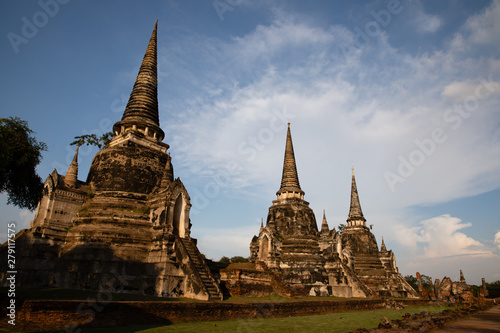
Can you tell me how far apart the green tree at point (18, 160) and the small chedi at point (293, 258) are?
35.6ft

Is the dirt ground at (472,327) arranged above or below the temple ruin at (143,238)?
below

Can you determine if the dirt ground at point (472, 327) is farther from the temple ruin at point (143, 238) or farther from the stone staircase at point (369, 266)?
the stone staircase at point (369, 266)

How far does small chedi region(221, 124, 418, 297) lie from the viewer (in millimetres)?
20344

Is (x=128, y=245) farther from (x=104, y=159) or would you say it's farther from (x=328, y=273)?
(x=328, y=273)

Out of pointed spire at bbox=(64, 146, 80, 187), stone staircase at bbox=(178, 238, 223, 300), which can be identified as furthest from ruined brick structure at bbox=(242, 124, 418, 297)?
pointed spire at bbox=(64, 146, 80, 187)

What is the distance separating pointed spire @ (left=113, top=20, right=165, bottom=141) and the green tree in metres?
10.3

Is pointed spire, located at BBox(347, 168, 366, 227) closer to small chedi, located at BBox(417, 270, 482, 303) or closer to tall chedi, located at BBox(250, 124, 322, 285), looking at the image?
small chedi, located at BBox(417, 270, 482, 303)

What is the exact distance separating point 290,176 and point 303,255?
27.6 ft

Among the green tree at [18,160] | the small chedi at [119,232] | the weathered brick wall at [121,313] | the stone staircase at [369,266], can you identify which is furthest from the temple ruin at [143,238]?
the stone staircase at [369,266]

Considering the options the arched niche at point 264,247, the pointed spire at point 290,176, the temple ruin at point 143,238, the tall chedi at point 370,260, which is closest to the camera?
the temple ruin at point 143,238

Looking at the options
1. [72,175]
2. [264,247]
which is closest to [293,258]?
[264,247]

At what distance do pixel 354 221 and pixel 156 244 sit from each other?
31.6 m

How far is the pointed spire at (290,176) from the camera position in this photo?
100 ft

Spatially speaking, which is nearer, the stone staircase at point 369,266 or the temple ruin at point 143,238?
the temple ruin at point 143,238
